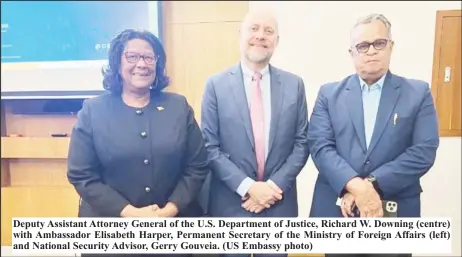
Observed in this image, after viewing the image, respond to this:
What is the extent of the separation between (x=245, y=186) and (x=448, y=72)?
66 cm

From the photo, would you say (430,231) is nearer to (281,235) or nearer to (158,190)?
(281,235)

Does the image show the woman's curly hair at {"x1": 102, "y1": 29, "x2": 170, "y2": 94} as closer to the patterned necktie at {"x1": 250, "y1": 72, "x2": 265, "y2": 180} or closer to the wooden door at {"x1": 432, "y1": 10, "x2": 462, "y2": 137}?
the patterned necktie at {"x1": 250, "y1": 72, "x2": 265, "y2": 180}

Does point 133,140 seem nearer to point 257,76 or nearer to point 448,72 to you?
point 257,76

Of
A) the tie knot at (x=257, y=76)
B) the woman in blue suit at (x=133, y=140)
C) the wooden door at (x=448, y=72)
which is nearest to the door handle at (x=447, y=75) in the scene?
the wooden door at (x=448, y=72)

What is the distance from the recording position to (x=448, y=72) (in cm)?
99

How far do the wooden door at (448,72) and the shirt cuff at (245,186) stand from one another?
1.83ft

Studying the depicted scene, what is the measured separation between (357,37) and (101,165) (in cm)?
72

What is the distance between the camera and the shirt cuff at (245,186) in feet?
3.11

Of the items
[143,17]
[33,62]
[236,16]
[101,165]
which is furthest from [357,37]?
[33,62]

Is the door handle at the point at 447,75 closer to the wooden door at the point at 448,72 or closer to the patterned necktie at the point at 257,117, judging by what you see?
the wooden door at the point at 448,72

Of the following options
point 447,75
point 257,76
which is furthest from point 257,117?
point 447,75

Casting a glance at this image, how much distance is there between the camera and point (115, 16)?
3.35 ft

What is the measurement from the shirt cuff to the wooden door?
22.0 inches

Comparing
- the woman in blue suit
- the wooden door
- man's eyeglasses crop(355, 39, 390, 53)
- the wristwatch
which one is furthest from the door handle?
the woman in blue suit
